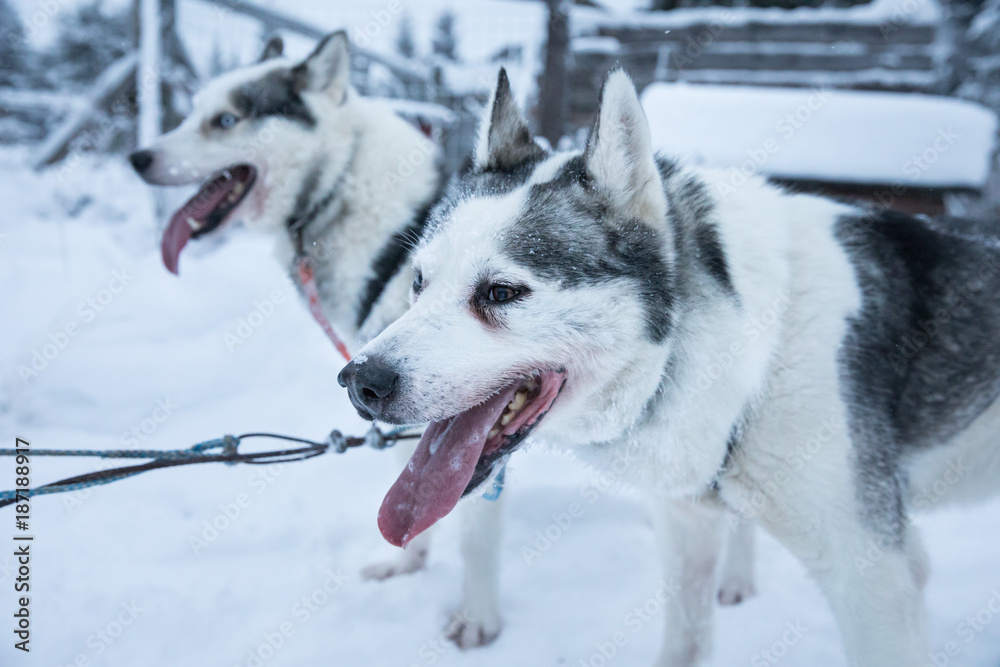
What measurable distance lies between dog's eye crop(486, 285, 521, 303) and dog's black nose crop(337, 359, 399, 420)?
0.28 m

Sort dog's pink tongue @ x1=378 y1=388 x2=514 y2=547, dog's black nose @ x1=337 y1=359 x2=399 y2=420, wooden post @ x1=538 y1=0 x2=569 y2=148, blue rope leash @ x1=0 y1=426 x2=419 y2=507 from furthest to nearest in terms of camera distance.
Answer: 1. wooden post @ x1=538 y1=0 x2=569 y2=148
2. blue rope leash @ x1=0 y1=426 x2=419 y2=507
3. dog's pink tongue @ x1=378 y1=388 x2=514 y2=547
4. dog's black nose @ x1=337 y1=359 x2=399 y2=420

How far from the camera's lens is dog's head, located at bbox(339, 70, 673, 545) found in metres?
1.17

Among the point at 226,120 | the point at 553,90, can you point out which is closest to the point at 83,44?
the point at 553,90

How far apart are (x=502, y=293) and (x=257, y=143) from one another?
1.68m

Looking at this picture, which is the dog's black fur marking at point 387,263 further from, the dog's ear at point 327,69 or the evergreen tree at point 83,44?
the evergreen tree at point 83,44

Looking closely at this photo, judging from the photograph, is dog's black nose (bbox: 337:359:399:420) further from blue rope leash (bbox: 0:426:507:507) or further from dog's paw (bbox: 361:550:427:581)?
dog's paw (bbox: 361:550:427:581)

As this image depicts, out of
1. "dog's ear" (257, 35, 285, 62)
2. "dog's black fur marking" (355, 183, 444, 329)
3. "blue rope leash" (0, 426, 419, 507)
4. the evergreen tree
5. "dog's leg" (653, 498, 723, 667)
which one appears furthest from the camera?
the evergreen tree

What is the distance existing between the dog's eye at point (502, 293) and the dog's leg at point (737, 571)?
158cm

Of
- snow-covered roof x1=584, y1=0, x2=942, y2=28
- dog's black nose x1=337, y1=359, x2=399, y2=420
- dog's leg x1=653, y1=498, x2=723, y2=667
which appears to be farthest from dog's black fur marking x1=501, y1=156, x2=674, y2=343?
snow-covered roof x1=584, y1=0, x2=942, y2=28

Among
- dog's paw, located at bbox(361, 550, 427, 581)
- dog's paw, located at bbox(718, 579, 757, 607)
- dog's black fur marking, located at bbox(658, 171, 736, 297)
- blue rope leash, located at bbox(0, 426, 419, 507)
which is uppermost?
dog's black fur marking, located at bbox(658, 171, 736, 297)

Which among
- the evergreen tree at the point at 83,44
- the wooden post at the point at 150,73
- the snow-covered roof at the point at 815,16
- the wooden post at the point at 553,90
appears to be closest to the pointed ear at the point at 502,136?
the wooden post at the point at 150,73

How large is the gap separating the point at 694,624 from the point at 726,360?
1068 mm

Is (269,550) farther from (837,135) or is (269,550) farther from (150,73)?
(150,73)

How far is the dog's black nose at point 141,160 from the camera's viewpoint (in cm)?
240
